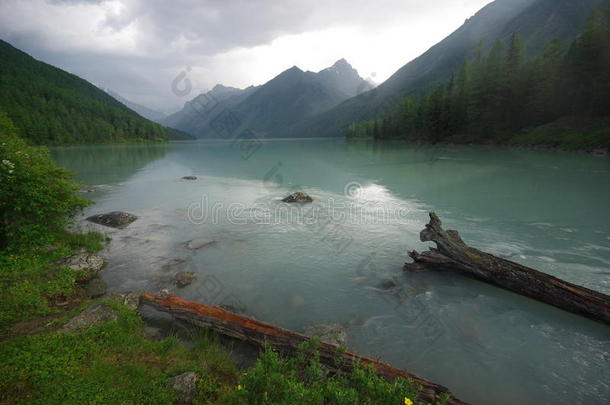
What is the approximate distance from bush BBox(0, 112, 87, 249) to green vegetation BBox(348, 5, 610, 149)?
251ft

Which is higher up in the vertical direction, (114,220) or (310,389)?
(310,389)

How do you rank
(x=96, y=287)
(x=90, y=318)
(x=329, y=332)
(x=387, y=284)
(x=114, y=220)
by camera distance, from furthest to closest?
1. (x=114, y=220)
2. (x=387, y=284)
3. (x=96, y=287)
4. (x=329, y=332)
5. (x=90, y=318)

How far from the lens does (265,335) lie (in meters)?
6.78

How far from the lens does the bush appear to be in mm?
10586

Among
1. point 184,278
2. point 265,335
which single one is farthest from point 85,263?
point 265,335

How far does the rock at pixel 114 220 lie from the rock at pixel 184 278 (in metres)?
9.82

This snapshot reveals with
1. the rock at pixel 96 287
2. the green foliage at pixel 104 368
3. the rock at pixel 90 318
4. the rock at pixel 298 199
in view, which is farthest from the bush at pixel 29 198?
the rock at pixel 298 199

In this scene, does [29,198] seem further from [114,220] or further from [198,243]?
[114,220]

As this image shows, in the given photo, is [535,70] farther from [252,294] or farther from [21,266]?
[21,266]

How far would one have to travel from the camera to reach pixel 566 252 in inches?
526

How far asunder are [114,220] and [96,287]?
1022 cm

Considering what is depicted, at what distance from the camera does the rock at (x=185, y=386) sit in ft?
16.6

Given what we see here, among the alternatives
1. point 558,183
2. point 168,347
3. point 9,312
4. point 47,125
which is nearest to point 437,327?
point 168,347

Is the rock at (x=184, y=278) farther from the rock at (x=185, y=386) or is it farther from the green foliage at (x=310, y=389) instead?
the green foliage at (x=310, y=389)
